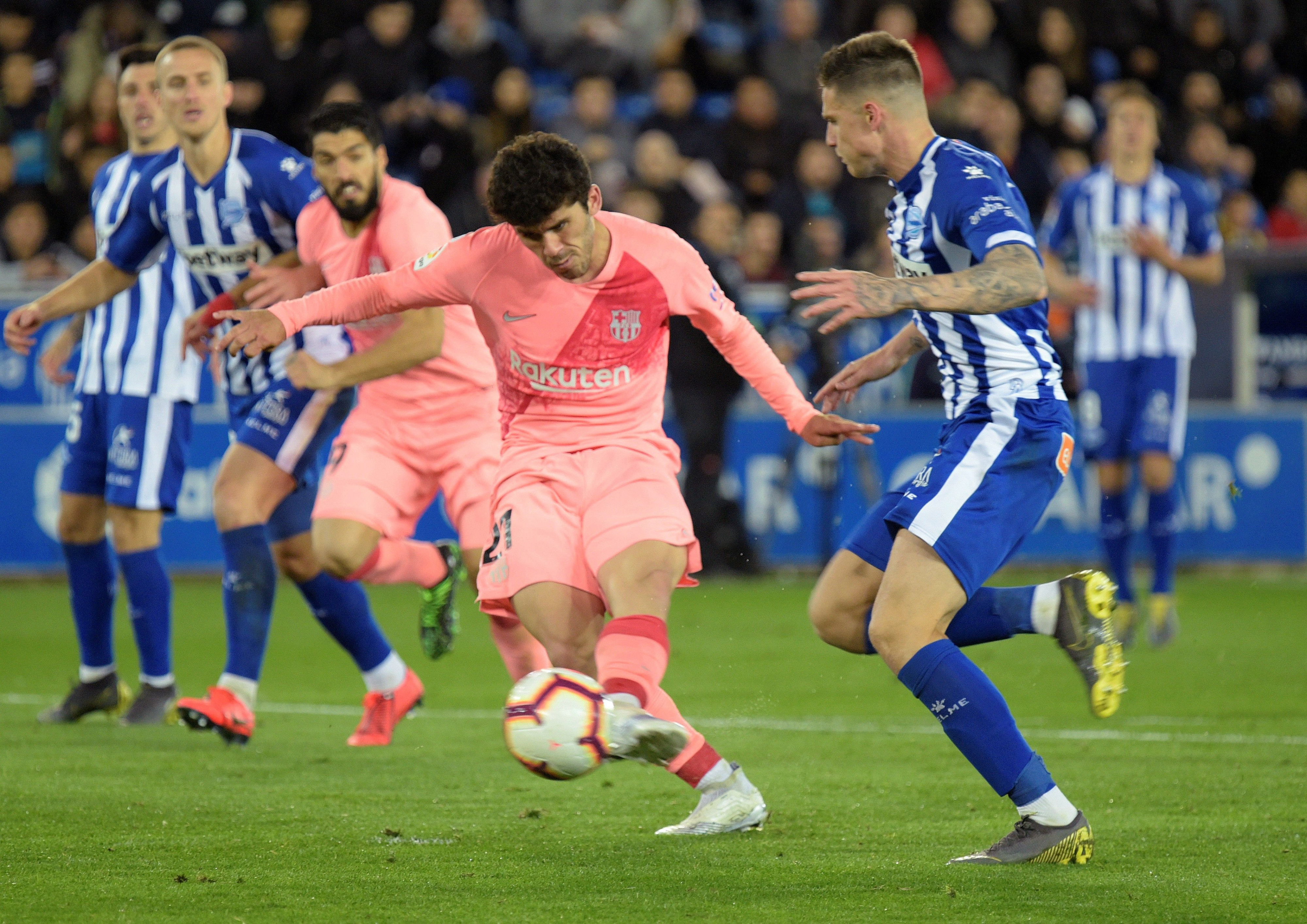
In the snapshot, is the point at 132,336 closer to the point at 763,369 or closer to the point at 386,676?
the point at 386,676

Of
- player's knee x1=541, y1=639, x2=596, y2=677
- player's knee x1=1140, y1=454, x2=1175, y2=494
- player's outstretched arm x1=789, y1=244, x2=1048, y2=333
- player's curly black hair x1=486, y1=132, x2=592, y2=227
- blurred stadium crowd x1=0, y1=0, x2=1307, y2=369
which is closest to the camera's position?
player's outstretched arm x1=789, y1=244, x2=1048, y2=333

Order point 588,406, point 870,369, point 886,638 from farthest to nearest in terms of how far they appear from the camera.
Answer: point 870,369 → point 588,406 → point 886,638

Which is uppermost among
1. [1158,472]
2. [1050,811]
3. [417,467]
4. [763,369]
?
[763,369]

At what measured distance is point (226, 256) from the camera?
6.61 meters

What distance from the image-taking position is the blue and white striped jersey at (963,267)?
440cm

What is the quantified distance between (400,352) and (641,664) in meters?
1.77

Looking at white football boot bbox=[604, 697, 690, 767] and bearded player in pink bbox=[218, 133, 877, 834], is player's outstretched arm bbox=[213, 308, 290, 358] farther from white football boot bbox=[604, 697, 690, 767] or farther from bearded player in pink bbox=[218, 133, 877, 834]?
white football boot bbox=[604, 697, 690, 767]

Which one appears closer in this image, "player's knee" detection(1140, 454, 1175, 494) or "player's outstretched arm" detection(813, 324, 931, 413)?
"player's outstretched arm" detection(813, 324, 931, 413)

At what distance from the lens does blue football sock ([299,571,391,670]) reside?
21.5 ft

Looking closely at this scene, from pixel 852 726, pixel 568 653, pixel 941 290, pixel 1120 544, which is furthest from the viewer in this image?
pixel 1120 544

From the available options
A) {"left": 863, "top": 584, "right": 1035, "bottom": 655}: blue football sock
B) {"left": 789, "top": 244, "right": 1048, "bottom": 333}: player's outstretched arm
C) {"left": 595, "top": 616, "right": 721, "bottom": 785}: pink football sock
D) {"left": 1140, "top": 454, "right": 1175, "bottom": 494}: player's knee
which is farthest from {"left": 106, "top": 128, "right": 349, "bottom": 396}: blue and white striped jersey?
{"left": 1140, "top": 454, "right": 1175, "bottom": 494}: player's knee

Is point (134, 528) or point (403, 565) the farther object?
point (134, 528)

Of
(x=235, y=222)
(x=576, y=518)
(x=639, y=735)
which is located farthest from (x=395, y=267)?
(x=639, y=735)

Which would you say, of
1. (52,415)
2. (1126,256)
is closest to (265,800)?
(1126,256)
